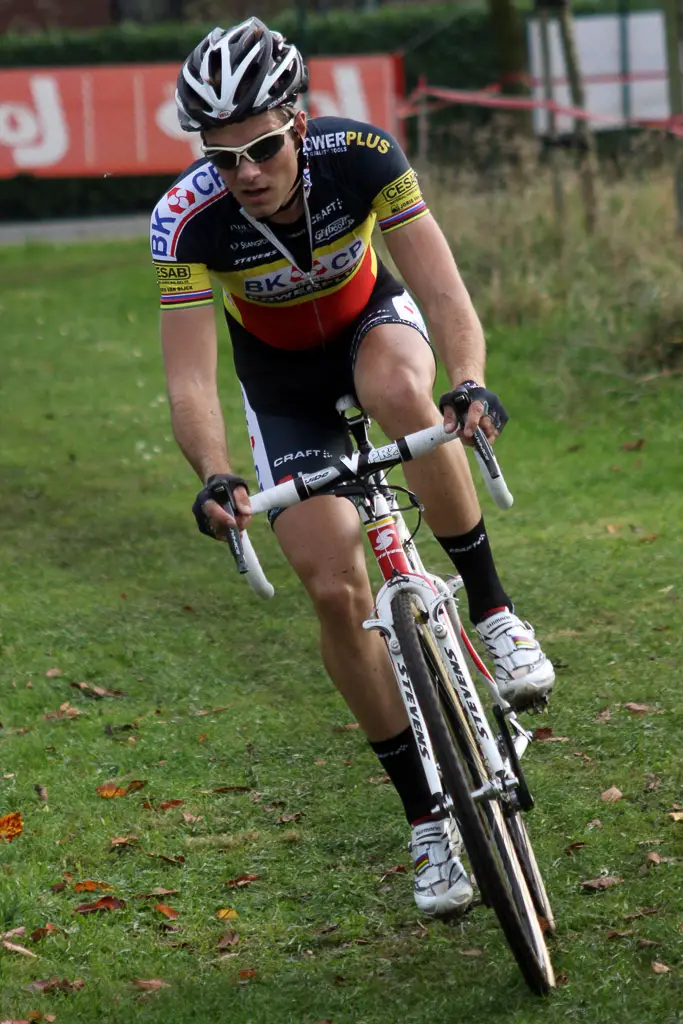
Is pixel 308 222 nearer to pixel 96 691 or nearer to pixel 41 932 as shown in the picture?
pixel 41 932

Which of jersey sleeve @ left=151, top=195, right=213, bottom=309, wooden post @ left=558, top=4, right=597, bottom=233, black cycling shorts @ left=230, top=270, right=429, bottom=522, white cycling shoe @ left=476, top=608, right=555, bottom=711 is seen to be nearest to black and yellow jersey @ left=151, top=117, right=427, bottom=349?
jersey sleeve @ left=151, top=195, right=213, bottom=309

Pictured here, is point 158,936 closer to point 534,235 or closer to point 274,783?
point 274,783

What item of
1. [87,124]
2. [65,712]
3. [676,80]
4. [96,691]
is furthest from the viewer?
[87,124]

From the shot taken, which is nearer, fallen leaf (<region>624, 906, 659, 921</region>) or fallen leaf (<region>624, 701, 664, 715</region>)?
fallen leaf (<region>624, 906, 659, 921</region>)

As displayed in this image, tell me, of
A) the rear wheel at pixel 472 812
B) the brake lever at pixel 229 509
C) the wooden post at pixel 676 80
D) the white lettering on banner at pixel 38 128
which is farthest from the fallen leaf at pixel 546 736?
the white lettering on banner at pixel 38 128

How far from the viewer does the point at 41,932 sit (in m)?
4.77

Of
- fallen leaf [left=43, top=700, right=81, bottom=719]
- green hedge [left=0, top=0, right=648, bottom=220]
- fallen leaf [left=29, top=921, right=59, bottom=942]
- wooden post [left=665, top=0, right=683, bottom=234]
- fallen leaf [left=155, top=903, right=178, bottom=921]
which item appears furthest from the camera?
green hedge [left=0, top=0, right=648, bottom=220]

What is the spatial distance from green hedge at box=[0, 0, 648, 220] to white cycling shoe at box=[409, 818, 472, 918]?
71.1ft

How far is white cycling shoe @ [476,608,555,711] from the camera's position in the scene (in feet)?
15.0

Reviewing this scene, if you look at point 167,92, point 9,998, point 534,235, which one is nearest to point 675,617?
point 9,998

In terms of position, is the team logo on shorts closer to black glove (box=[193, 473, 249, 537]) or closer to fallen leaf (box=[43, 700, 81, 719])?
black glove (box=[193, 473, 249, 537])

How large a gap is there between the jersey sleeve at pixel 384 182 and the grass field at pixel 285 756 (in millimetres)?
2067

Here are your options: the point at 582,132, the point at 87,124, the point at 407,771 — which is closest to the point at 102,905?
the point at 407,771

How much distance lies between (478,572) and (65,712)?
2.63 m
